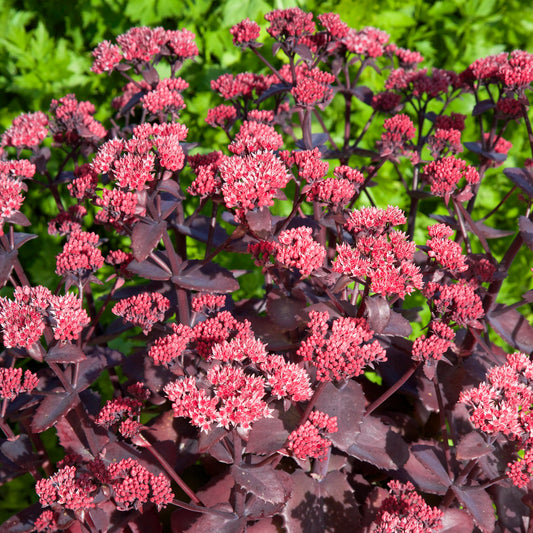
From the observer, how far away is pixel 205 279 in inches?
56.5

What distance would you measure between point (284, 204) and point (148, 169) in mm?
1574

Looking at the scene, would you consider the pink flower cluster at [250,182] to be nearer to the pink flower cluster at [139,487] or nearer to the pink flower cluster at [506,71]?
the pink flower cluster at [139,487]

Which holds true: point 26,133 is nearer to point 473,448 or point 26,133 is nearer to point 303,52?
point 303,52

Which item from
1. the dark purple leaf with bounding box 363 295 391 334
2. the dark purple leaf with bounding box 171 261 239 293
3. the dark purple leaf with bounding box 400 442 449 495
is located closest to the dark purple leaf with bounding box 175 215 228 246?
the dark purple leaf with bounding box 171 261 239 293

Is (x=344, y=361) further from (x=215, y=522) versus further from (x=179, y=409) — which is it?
(x=215, y=522)

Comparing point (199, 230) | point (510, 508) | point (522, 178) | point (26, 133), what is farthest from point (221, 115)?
point (510, 508)

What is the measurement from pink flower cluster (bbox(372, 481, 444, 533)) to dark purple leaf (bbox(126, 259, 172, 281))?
2.45ft

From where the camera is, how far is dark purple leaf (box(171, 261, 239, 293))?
4.56 ft

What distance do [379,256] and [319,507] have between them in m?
0.66

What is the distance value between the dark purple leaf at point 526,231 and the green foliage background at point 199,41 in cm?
128

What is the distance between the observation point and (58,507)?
44.4 inches

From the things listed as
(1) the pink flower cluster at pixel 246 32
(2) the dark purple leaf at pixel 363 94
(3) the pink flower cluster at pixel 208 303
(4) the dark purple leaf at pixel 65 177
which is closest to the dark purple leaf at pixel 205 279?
(3) the pink flower cluster at pixel 208 303

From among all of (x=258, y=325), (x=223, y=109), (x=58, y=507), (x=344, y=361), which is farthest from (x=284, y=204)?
(x=58, y=507)

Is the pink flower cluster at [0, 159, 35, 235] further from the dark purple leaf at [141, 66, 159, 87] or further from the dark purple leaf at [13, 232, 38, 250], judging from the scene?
the dark purple leaf at [141, 66, 159, 87]
